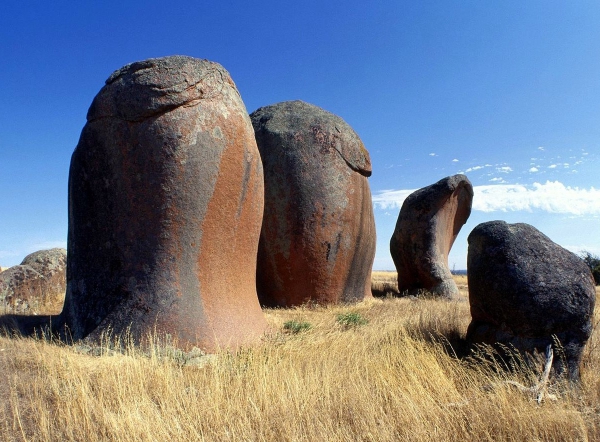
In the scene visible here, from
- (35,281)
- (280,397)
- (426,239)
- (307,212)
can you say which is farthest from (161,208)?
(426,239)

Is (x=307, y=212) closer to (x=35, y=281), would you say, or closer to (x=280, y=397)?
(x=280, y=397)

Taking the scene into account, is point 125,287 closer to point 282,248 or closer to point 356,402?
point 356,402

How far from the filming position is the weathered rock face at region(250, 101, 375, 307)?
6715 millimetres

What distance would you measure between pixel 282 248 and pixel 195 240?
113 inches

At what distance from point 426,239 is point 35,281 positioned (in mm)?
6824

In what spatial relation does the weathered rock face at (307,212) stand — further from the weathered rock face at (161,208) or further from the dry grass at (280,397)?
the dry grass at (280,397)

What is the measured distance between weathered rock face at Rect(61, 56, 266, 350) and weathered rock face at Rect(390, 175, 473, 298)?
18.5 ft

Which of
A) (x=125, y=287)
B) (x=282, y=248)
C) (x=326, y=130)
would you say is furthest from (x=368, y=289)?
(x=125, y=287)

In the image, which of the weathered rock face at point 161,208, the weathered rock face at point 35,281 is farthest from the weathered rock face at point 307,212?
the weathered rock face at point 35,281

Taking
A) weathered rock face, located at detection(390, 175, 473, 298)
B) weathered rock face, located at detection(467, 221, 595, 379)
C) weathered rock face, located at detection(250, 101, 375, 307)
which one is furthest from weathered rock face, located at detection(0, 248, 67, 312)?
weathered rock face, located at detection(390, 175, 473, 298)

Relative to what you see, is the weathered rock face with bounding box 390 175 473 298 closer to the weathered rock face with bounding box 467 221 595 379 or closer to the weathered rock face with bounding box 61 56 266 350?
the weathered rock face with bounding box 467 221 595 379

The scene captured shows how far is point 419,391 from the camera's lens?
2.96 meters

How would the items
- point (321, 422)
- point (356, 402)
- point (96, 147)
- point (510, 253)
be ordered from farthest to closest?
point (96, 147), point (510, 253), point (356, 402), point (321, 422)

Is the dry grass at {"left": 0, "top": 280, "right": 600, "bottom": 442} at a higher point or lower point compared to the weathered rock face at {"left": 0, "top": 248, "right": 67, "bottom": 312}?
lower
